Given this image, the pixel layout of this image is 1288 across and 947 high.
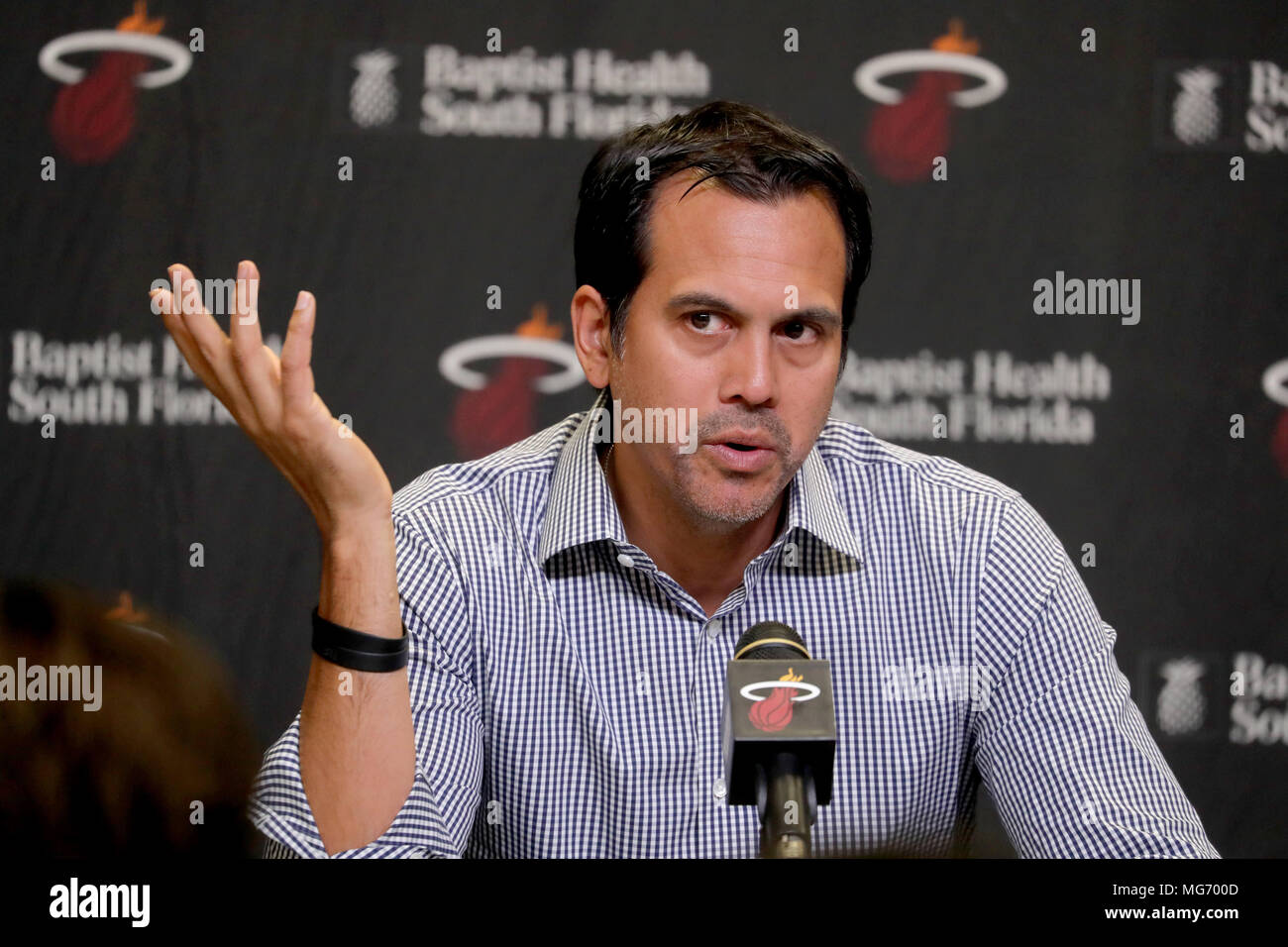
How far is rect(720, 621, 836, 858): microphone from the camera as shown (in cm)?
A: 75

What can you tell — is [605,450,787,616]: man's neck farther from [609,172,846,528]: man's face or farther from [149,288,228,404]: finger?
[149,288,228,404]: finger

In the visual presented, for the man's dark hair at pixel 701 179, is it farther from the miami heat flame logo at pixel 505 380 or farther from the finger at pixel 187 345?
the finger at pixel 187 345

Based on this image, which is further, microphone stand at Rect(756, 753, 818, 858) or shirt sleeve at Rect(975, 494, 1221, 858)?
shirt sleeve at Rect(975, 494, 1221, 858)

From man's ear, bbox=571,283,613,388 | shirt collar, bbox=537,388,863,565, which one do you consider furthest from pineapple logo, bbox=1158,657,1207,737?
man's ear, bbox=571,283,613,388

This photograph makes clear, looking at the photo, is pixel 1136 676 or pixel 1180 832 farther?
pixel 1136 676

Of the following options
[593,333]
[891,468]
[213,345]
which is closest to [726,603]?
[891,468]

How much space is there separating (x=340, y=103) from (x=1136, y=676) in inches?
58.8

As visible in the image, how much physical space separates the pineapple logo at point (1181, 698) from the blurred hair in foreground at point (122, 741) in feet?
4.52

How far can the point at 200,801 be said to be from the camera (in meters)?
1.80

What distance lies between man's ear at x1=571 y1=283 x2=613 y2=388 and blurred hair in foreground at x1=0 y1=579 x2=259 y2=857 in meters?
0.74

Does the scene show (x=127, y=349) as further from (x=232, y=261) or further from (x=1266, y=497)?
(x=1266, y=497)

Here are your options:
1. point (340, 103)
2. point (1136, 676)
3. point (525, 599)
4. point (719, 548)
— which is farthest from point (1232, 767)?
point (340, 103)

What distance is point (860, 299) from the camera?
186 cm

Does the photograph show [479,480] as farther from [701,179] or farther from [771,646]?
[771,646]
